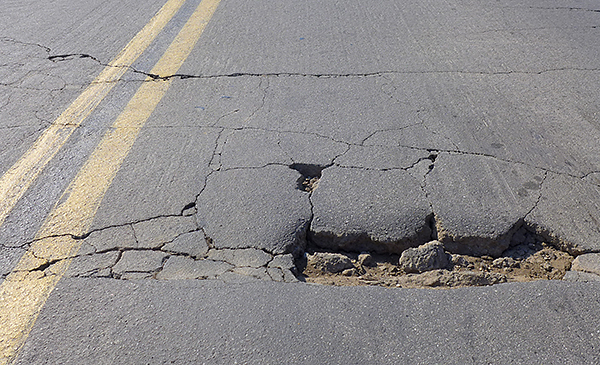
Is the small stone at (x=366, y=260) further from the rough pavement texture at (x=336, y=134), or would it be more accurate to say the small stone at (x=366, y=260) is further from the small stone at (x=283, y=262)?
the small stone at (x=283, y=262)

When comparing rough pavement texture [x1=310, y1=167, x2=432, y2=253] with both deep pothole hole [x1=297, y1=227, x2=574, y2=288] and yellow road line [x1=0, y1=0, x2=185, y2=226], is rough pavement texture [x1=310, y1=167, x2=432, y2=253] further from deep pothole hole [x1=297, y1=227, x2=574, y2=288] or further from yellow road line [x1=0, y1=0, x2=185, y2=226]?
yellow road line [x1=0, y1=0, x2=185, y2=226]

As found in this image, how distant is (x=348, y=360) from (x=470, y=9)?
5364 mm

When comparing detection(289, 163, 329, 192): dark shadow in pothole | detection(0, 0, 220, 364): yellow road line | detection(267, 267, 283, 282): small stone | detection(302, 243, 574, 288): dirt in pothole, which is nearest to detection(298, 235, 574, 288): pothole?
detection(302, 243, 574, 288): dirt in pothole

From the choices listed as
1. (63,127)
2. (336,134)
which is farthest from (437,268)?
(63,127)

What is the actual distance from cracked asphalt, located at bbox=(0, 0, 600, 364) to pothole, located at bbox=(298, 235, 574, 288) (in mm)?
59

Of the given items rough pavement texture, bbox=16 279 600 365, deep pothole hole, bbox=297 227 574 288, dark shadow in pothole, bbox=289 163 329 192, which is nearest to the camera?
rough pavement texture, bbox=16 279 600 365

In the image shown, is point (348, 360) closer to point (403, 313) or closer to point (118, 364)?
point (403, 313)

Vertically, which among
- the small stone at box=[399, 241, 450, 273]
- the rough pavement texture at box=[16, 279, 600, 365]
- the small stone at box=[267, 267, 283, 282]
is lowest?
the small stone at box=[399, 241, 450, 273]

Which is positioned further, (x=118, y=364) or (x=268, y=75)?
(x=268, y=75)

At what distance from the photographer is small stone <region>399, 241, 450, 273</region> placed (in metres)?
2.62

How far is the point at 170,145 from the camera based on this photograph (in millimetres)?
3520

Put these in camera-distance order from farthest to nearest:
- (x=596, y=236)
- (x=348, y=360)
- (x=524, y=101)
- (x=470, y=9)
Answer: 1. (x=470, y=9)
2. (x=524, y=101)
3. (x=596, y=236)
4. (x=348, y=360)

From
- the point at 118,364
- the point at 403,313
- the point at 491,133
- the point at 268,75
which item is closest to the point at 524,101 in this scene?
the point at 491,133

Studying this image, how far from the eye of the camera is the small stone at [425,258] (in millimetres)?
2623
